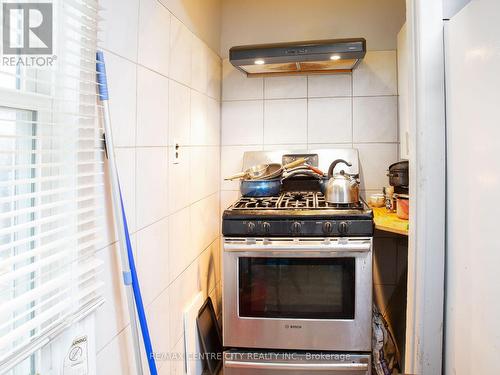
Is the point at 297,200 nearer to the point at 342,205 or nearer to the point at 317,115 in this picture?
the point at 342,205

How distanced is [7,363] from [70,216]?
0.30 metres

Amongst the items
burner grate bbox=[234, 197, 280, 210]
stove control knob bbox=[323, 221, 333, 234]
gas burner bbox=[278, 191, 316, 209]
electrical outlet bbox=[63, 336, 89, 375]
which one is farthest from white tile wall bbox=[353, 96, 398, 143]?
electrical outlet bbox=[63, 336, 89, 375]

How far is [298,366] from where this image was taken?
1.63 metres

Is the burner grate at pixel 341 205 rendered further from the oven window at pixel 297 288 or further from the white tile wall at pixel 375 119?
the white tile wall at pixel 375 119

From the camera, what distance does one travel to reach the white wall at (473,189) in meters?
0.74

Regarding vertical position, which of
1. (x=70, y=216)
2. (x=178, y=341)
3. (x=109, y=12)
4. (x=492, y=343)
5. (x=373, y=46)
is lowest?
A: (x=178, y=341)

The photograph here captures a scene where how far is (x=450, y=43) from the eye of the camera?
927mm

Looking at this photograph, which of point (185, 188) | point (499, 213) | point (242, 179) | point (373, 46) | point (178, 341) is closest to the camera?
point (499, 213)

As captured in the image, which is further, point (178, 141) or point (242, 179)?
point (242, 179)

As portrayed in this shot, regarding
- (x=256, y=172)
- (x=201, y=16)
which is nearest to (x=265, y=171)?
(x=256, y=172)

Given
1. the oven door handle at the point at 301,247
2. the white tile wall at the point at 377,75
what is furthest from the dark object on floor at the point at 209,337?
the white tile wall at the point at 377,75

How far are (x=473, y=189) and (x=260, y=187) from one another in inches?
49.0

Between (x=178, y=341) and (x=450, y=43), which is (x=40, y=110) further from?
(x=178, y=341)

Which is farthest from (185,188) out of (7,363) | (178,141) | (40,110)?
(7,363)
